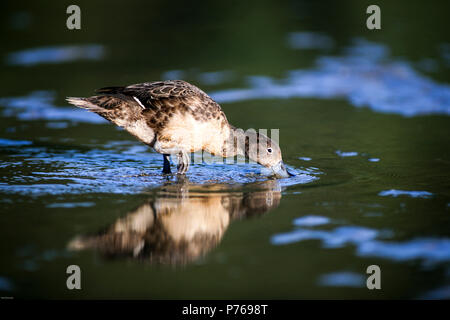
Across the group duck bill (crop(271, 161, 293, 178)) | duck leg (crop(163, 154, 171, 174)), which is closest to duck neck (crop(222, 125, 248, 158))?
duck bill (crop(271, 161, 293, 178))

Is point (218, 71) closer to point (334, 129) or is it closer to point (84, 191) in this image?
point (334, 129)

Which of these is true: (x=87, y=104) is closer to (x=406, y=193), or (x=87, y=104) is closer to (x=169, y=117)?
(x=169, y=117)

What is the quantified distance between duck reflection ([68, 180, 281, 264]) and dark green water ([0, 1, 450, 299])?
2cm

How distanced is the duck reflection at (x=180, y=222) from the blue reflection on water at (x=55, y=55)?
8.82 meters

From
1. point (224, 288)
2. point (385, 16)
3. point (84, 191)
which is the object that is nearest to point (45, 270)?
point (224, 288)

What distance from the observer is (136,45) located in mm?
16672

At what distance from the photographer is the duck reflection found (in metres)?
5.86

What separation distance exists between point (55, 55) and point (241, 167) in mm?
8737

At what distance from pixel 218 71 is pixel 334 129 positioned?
4534 millimetres

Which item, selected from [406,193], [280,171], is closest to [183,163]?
[280,171]

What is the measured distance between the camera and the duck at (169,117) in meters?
8.34

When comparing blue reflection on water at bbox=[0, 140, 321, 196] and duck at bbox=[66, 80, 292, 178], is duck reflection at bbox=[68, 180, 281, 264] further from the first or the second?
duck at bbox=[66, 80, 292, 178]

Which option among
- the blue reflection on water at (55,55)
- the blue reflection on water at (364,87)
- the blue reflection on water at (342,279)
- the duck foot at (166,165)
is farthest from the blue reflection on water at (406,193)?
the blue reflection on water at (55,55)
